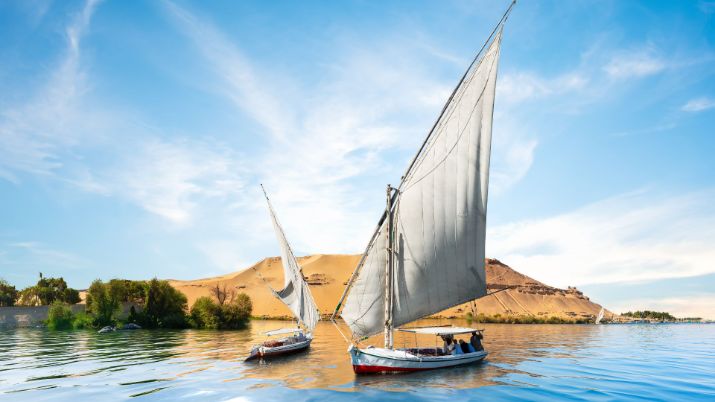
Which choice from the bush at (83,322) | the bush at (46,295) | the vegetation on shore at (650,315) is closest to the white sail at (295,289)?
the bush at (83,322)

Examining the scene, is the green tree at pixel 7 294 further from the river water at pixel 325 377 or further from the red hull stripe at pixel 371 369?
the red hull stripe at pixel 371 369

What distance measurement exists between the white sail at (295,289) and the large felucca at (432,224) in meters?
15.0

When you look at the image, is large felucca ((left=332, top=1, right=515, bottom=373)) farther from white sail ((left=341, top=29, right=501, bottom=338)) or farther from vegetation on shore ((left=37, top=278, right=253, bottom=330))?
vegetation on shore ((left=37, top=278, right=253, bottom=330))

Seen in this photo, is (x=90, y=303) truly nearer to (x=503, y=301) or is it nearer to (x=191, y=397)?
(x=191, y=397)

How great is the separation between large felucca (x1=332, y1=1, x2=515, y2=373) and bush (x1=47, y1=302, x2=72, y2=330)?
69.5 m

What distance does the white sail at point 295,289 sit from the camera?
41.8 meters

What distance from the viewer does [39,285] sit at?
98000mm


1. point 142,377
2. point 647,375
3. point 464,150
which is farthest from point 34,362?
point 647,375

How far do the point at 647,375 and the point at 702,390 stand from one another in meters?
4.42

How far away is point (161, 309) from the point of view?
7762 centimetres

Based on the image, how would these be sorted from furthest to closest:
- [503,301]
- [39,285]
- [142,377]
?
[503,301] < [39,285] < [142,377]

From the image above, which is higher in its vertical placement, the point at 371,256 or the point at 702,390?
the point at 371,256

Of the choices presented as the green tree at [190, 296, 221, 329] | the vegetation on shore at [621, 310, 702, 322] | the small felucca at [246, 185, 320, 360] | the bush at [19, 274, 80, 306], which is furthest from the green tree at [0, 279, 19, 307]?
the vegetation on shore at [621, 310, 702, 322]

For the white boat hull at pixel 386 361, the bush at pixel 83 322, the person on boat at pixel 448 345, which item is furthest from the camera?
the bush at pixel 83 322
